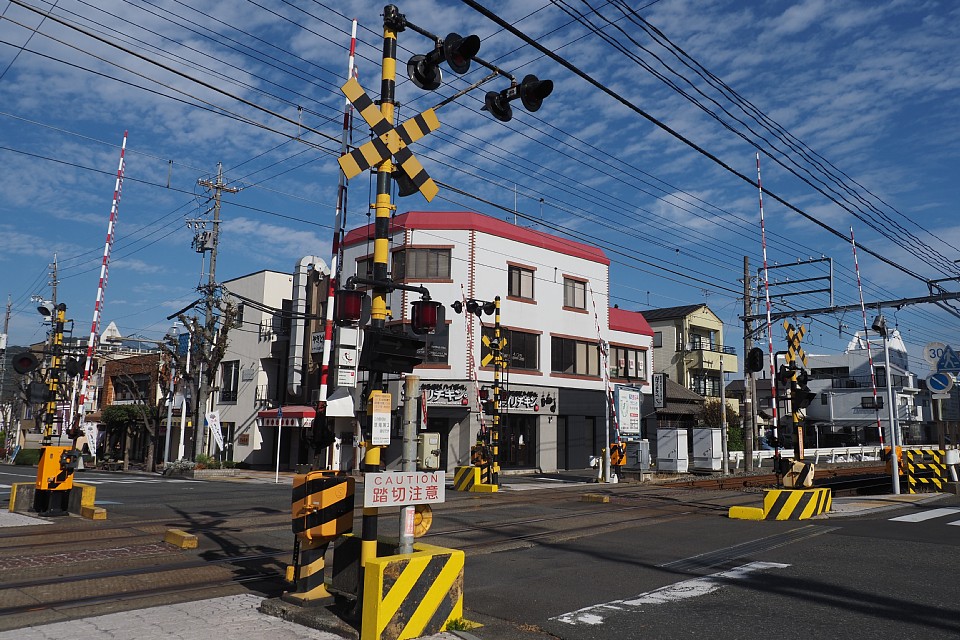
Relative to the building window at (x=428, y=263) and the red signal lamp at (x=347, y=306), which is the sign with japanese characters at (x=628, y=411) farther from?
the red signal lamp at (x=347, y=306)

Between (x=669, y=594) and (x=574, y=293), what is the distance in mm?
29619

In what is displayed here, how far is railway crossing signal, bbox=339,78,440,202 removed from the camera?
704cm

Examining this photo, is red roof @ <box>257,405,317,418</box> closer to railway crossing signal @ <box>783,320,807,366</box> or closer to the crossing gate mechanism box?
railway crossing signal @ <box>783,320,807,366</box>

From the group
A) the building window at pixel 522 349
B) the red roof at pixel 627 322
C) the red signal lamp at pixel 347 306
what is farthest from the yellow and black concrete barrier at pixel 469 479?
the red roof at pixel 627 322

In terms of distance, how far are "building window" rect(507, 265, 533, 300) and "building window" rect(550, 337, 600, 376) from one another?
268cm

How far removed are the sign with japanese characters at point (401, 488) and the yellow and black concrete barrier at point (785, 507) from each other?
9.22m

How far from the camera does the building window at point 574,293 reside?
36125 mm

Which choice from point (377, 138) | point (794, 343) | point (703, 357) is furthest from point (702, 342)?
point (377, 138)

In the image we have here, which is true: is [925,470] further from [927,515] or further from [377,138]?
[377,138]

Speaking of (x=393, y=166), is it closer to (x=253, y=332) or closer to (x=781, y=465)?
(x=781, y=465)

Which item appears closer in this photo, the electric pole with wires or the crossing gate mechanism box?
the crossing gate mechanism box

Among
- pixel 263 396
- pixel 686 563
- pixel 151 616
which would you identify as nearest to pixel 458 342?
pixel 263 396

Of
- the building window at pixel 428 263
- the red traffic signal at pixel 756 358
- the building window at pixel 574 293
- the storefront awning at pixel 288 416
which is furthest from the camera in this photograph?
the building window at pixel 574 293

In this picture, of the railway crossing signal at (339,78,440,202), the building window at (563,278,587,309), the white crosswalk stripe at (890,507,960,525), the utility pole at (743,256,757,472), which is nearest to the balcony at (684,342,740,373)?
the building window at (563,278,587,309)
